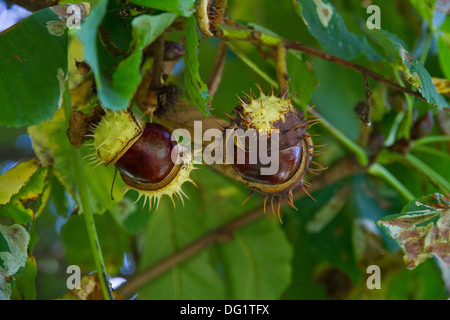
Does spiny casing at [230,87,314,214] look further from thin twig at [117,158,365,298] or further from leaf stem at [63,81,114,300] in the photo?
thin twig at [117,158,365,298]

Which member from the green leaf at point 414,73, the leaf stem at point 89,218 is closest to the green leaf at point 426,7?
the green leaf at point 414,73

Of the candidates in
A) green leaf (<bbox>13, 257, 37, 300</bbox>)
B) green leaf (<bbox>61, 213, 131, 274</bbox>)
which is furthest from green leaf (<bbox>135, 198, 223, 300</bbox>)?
green leaf (<bbox>13, 257, 37, 300</bbox>)

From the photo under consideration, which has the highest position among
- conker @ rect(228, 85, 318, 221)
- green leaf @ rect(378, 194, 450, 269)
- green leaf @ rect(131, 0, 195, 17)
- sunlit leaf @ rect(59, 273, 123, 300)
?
green leaf @ rect(131, 0, 195, 17)

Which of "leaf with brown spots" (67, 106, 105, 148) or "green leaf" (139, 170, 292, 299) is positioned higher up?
"leaf with brown spots" (67, 106, 105, 148)

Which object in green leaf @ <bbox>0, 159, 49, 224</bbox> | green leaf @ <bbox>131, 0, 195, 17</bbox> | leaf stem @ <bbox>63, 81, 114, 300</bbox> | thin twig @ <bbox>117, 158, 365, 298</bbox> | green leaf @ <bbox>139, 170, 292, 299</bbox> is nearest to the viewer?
green leaf @ <bbox>131, 0, 195, 17</bbox>

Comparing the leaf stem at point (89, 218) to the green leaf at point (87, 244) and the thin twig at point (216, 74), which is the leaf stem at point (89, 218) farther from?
the green leaf at point (87, 244)

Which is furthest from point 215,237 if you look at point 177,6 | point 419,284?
point 177,6
